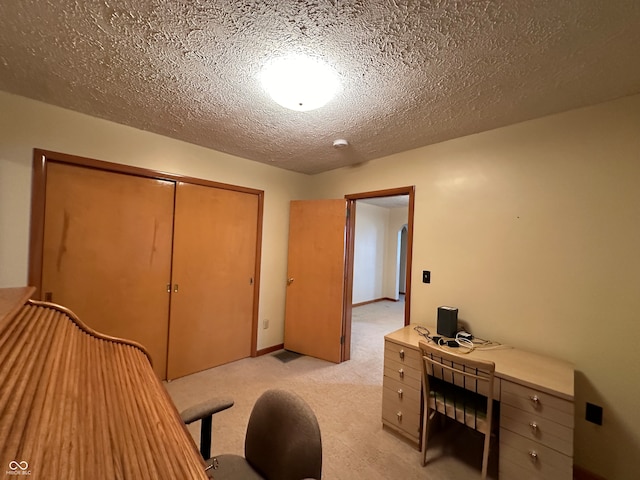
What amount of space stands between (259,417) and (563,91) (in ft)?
7.99

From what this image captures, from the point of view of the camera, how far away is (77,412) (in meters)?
0.56

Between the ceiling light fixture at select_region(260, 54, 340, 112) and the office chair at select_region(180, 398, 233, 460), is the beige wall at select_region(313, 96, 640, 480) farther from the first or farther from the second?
the office chair at select_region(180, 398, 233, 460)

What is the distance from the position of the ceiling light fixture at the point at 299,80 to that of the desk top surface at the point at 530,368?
5.78 feet

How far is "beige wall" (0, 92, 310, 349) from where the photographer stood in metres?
1.77

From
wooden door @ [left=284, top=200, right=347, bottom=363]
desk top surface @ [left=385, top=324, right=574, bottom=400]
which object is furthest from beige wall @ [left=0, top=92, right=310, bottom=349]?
desk top surface @ [left=385, top=324, right=574, bottom=400]

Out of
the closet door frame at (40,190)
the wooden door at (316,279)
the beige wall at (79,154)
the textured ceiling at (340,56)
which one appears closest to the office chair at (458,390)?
the wooden door at (316,279)

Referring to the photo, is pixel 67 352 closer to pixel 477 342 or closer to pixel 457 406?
pixel 457 406

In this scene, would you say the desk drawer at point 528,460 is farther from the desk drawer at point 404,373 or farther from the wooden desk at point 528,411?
the desk drawer at point 404,373

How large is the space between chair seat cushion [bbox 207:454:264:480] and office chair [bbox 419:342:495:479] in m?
1.11

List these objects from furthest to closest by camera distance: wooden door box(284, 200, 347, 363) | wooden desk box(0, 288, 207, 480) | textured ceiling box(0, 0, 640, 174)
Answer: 1. wooden door box(284, 200, 347, 363)
2. textured ceiling box(0, 0, 640, 174)
3. wooden desk box(0, 288, 207, 480)

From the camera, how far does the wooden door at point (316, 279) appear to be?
2.97m

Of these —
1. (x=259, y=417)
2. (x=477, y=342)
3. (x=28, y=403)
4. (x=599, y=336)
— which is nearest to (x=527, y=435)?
(x=477, y=342)

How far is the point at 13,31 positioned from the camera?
1.20 metres

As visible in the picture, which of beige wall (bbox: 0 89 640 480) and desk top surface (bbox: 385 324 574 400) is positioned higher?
beige wall (bbox: 0 89 640 480)
